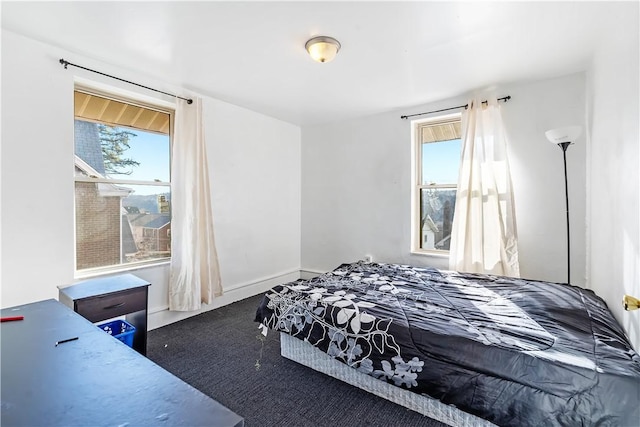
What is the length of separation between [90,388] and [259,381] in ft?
4.67

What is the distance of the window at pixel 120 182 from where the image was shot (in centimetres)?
255

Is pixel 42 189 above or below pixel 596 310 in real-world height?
above

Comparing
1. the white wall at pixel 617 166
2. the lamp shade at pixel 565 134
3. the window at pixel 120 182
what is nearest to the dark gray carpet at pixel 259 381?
the window at pixel 120 182

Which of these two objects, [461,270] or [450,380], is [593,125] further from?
[450,380]

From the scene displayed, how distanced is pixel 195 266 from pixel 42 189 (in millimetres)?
1322

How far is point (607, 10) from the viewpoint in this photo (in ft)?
6.00

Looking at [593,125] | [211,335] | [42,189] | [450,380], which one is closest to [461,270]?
[593,125]

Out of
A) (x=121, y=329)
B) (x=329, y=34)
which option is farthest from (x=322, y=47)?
(x=121, y=329)

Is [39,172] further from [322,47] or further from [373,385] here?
[373,385]

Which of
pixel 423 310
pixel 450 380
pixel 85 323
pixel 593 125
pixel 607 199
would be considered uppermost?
pixel 593 125

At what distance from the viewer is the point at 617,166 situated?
69.8 inches

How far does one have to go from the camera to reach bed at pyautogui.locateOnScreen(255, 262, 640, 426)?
4.03ft

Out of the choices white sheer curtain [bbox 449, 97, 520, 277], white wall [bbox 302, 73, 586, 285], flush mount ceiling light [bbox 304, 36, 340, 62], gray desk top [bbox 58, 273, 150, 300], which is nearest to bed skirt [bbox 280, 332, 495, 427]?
gray desk top [bbox 58, 273, 150, 300]

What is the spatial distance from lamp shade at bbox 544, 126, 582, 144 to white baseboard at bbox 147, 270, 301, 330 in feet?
11.2
